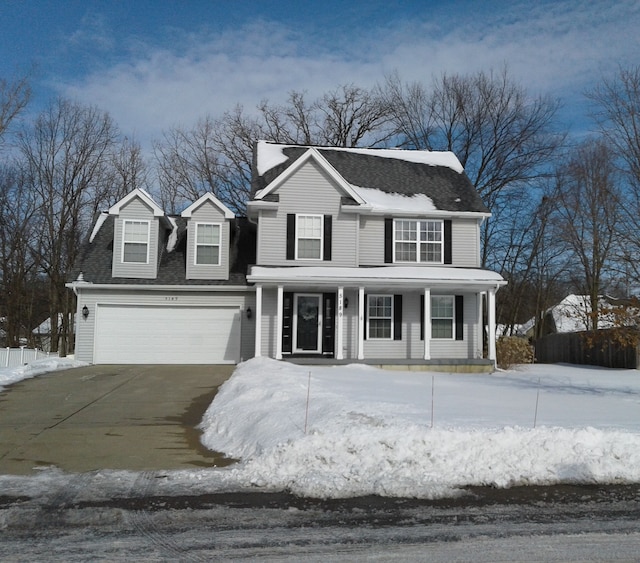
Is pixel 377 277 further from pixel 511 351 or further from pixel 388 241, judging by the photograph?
pixel 511 351

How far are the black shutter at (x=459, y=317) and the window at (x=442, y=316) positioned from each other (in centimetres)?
17

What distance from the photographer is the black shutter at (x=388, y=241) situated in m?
20.0

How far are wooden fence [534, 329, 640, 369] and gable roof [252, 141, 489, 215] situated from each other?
20.2ft

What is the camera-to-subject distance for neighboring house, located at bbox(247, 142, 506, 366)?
18.8m

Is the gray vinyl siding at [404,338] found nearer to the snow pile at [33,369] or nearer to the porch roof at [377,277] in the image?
the porch roof at [377,277]

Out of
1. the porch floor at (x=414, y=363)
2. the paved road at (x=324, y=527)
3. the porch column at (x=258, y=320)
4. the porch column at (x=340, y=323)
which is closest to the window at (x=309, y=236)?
the porch column at (x=340, y=323)

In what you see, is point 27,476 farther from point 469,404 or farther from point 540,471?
point 469,404

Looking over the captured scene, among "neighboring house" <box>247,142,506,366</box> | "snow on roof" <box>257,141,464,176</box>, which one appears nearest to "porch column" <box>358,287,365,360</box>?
"neighboring house" <box>247,142,506,366</box>

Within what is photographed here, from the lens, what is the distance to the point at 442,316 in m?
19.9

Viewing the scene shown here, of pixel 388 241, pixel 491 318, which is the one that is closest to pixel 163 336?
pixel 388 241

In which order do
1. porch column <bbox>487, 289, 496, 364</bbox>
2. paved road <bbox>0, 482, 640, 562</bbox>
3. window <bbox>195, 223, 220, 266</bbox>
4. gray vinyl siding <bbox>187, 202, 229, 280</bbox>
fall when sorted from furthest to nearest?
1. window <bbox>195, 223, 220, 266</bbox>
2. gray vinyl siding <bbox>187, 202, 229, 280</bbox>
3. porch column <bbox>487, 289, 496, 364</bbox>
4. paved road <bbox>0, 482, 640, 562</bbox>

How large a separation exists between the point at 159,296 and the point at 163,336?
1310 mm

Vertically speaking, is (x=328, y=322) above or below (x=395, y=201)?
below

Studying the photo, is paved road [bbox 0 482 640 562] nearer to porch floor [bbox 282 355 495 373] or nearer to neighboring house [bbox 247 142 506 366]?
porch floor [bbox 282 355 495 373]
